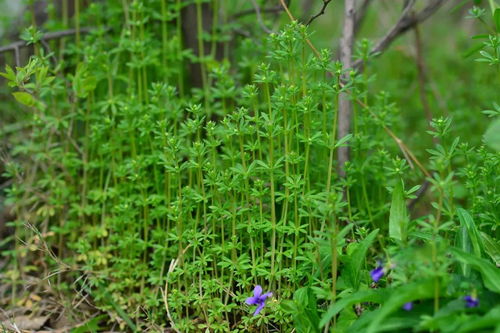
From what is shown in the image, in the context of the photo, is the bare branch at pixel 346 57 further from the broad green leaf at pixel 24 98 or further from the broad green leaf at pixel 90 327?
the broad green leaf at pixel 24 98

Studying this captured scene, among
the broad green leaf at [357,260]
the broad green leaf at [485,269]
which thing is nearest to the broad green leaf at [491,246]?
the broad green leaf at [485,269]

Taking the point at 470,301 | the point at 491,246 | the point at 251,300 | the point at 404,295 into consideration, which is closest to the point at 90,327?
the point at 251,300

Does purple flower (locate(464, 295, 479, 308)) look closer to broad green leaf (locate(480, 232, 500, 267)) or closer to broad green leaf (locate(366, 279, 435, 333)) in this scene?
broad green leaf (locate(366, 279, 435, 333))

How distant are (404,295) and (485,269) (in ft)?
1.15

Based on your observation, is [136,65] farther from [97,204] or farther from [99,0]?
[99,0]

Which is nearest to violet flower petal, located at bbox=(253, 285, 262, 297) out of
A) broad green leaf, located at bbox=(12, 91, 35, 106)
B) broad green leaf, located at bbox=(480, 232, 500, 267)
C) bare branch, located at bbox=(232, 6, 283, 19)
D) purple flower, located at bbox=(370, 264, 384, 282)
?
purple flower, located at bbox=(370, 264, 384, 282)

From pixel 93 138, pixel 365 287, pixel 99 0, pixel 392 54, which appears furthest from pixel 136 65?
pixel 392 54

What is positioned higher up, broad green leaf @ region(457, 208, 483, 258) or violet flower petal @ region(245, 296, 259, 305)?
broad green leaf @ region(457, 208, 483, 258)

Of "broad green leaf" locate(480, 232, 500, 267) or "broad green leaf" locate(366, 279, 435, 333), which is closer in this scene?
"broad green leaf" locate(366, 279, 435, 333)

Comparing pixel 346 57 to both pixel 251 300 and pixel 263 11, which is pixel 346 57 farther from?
pixel 251 300

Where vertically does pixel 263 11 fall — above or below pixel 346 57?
above

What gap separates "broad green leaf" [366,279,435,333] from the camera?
182 centimetres

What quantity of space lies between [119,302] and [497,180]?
1.72 metres

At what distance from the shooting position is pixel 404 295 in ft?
6.03
